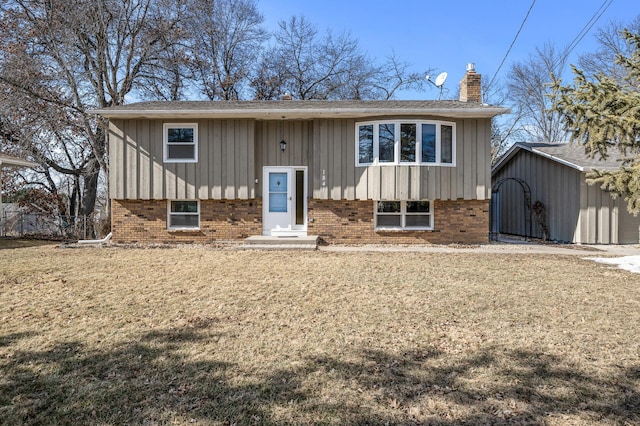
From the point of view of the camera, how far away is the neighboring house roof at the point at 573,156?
11539 millimetres

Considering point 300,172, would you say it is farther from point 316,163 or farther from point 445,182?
point 445,182

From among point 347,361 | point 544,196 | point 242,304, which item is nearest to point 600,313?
point 347,361

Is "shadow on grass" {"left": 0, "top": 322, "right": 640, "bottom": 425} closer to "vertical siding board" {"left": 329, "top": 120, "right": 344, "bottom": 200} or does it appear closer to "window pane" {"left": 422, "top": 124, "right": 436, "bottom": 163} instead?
"vertical siding board" {"left": 329, "top": 120, "right": 344, "bottom": 200}

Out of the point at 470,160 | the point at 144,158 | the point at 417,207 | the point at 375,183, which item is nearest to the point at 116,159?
the point at 144,158

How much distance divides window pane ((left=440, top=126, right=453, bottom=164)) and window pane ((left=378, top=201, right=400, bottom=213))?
1925 millimetres

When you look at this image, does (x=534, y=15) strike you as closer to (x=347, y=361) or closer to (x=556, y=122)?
(x=347, y=361)

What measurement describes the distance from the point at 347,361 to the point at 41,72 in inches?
753

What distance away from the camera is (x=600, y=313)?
15.2ft

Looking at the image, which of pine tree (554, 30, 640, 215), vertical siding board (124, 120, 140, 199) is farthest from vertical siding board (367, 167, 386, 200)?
vertical siding board (124, 120, 140, 199)

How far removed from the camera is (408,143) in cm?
1112

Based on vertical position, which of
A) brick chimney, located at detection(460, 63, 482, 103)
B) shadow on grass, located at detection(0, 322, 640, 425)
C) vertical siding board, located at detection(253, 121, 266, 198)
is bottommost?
shadow on grass, located at detection(0, 322, 640, 425)

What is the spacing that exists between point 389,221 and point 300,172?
10.5ft

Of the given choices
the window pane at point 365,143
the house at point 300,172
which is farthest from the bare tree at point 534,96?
the window pane at point 365,143

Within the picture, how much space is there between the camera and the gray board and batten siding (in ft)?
37.1
